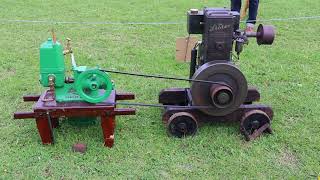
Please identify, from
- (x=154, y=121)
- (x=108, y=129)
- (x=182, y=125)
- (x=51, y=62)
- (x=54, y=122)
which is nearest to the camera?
(x=51, y=62)

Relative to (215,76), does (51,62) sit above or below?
above

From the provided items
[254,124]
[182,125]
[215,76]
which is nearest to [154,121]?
[182,125]

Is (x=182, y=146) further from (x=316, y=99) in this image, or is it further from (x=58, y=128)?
(x=316, y=99)

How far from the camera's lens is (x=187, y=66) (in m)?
5.41

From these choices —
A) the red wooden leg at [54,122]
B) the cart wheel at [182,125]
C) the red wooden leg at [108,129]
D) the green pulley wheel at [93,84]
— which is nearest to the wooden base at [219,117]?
the cart wheel at [182,125]

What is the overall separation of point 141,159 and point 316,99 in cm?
212

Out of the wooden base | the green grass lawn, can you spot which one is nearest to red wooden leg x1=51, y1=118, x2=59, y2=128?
the green grass lawn

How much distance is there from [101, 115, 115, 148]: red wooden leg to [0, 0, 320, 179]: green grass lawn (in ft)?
0.21

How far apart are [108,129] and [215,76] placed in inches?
38.6

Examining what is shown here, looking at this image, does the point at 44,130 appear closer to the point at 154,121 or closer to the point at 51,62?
the point at 51,62

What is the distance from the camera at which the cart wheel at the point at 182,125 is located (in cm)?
363

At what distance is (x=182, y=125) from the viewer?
3646mm

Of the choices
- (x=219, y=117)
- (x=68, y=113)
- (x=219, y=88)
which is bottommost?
(x=219, y=117)

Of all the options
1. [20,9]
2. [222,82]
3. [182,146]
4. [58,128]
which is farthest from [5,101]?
[20,9]
